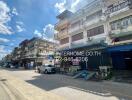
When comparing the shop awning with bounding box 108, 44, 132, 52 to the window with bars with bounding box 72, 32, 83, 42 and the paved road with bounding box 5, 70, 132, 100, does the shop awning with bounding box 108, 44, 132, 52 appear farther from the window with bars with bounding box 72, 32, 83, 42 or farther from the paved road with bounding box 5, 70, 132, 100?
the window with bars with bounding box 72, 32, 83, 42

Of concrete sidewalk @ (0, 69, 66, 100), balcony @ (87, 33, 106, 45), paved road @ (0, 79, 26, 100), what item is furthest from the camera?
balcony @ (87, 33, 106, 45)

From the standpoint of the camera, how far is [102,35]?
2495 cm

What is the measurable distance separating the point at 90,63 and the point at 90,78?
801cm

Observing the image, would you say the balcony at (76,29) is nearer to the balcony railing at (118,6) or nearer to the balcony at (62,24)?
the balcony at (62,24)

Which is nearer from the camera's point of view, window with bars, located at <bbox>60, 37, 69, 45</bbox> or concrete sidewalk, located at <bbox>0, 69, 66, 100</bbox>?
concrete sidewalk, located at <bbox>0, 69, 66, 100</bbox>

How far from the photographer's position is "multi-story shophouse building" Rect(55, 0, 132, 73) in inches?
821

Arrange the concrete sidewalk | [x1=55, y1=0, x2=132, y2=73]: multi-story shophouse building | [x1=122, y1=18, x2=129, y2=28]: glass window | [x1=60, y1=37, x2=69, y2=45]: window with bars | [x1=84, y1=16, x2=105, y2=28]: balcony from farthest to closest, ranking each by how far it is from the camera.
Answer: [x1=60, y1=37, x2=69, y2=45]: window with bars
[x1=84, y1=16, x2=105, y2=28]: balcony
[x1=122, y1=18, x2=129, y2=28]: glass window
[x1=55, y1=0, x2=132, y2=73]: multi-story shophouse building
the concrete sidewalk

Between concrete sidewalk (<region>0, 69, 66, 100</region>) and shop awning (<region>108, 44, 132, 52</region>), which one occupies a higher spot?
shop awning (<region>108, 44, 132, 52</region>)

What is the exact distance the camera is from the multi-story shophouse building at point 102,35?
68.4ft

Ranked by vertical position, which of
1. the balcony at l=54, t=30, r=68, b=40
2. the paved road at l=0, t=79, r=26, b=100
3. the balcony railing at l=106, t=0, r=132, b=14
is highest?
the balcony railing at l=106, t=0, r=132, b=14

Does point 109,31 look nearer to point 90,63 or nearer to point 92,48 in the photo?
point 92,48

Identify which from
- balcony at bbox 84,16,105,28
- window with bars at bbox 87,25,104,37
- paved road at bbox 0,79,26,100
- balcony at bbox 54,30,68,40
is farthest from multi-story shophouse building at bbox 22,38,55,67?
paved road at bbox 0,79,26,100

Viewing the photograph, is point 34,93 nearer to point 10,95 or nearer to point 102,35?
point 10,95

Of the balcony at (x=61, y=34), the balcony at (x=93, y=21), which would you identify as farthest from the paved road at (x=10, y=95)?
the balcony at (x=61, y=34)
